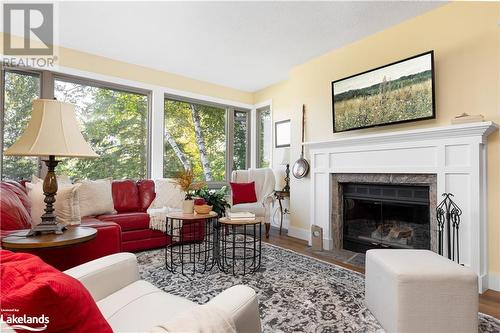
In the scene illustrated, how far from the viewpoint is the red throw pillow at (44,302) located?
54 centimetres

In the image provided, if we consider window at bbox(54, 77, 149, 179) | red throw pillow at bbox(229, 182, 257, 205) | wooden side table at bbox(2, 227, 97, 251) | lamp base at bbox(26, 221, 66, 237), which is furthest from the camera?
red throw pillow at bbox(229, 182, 257, 205)

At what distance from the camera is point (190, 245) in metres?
3.20

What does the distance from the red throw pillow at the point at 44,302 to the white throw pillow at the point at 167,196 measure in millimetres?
3323

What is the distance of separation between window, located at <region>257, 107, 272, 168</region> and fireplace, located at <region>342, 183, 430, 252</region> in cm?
219

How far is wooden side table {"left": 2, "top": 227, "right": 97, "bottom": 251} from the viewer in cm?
146

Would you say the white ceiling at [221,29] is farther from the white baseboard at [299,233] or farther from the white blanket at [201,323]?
the white blanket at [201,323]

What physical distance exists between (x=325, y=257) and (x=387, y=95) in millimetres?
2006

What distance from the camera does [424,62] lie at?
108 inches

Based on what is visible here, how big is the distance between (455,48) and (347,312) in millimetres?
2653

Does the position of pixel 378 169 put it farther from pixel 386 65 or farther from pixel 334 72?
pixel 334 72

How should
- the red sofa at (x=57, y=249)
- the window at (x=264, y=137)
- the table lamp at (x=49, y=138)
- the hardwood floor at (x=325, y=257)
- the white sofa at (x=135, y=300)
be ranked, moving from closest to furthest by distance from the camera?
the white sofa at (x=135, y=300) → the table lamp at (x=49, y=138) → the red sofa at (x=57, y=249) → the hardwood floor at (x=325, y=257) → the window at (x=264, y=137)

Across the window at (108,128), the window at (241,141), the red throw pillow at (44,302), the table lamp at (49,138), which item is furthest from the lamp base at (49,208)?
the window at (241,141)

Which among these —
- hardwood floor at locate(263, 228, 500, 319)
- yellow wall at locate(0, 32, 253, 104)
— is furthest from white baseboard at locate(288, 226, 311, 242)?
yellow wall at locate(0, 32, 253, 104)

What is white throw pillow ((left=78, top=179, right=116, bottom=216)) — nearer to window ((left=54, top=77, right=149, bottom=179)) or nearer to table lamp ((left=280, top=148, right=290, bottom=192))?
window ((left=54, top=77, right=149, bottom=179))
